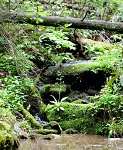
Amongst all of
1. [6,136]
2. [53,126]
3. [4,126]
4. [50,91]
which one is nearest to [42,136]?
[53,126]

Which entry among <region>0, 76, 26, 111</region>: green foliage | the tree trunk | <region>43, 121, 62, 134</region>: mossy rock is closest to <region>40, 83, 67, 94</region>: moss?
<region>0, 76, 26, 111</region>: green foliage

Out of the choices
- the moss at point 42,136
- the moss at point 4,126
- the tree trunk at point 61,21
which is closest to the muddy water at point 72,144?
the moss at point 42,136

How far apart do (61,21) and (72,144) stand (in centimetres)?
266

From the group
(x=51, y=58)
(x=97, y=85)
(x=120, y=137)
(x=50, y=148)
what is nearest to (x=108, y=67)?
(x=97, y=85)

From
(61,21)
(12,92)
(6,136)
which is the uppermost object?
(61,21)

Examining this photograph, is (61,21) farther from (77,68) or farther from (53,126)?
(77,68)

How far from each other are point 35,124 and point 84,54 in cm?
440

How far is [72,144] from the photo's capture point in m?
5.05

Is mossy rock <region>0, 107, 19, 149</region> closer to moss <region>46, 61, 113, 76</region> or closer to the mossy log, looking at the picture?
the mossy log

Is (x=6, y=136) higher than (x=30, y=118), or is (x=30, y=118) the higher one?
(x=6, y=136)

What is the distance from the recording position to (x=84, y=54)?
33.9 ft

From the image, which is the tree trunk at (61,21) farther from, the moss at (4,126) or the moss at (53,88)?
the moss at (4,126)

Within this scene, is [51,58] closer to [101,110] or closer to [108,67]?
[108,67]

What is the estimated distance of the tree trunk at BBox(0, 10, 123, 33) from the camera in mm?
6367
